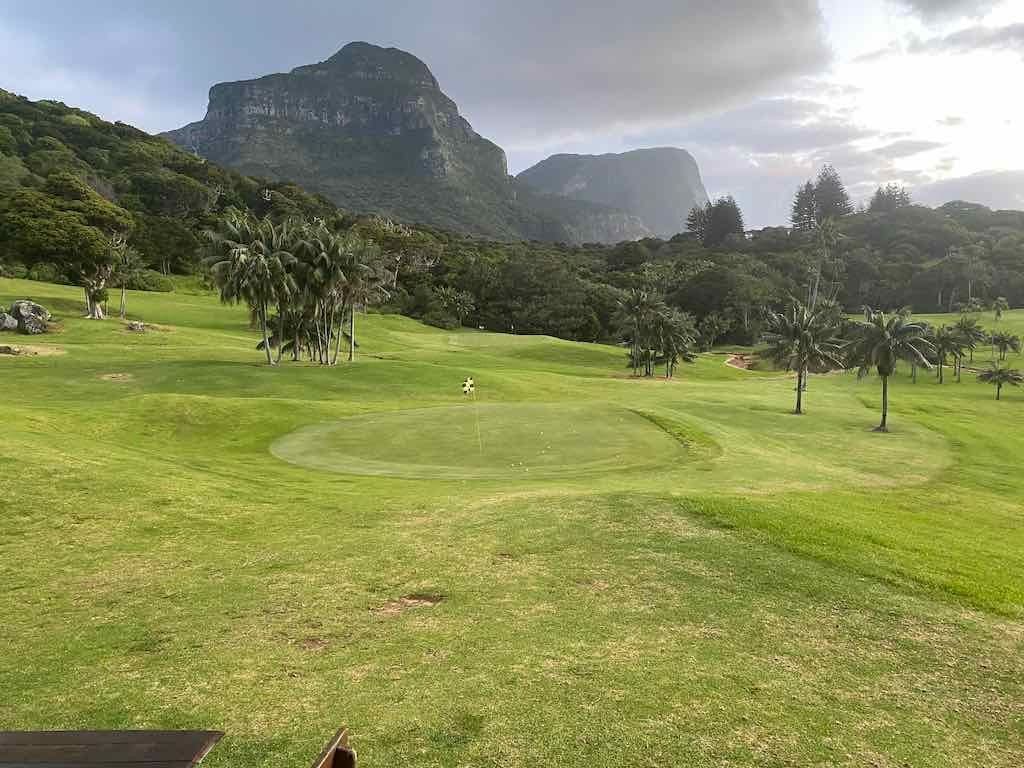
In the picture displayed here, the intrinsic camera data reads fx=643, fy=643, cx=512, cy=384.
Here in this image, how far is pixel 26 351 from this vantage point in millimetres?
50281

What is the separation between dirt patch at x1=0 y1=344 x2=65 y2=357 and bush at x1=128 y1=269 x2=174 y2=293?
1862 inches

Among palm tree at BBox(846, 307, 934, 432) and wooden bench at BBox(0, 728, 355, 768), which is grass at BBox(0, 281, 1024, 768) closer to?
wooden bench at BBox(0, 728, 355, 768)

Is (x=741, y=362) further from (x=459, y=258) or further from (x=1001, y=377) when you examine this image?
(x=459, y=258)

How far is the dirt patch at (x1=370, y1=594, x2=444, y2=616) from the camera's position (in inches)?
399

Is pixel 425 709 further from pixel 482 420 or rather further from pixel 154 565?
pixel 482 420

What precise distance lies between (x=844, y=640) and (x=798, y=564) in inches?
121

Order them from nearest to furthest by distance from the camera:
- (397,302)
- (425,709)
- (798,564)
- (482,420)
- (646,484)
A: (425,709), (798,564), (646,484), (482,420), (397,302)

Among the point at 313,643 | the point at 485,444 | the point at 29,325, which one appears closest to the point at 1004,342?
the point at 485,444

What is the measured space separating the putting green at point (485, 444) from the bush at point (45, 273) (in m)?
82.0

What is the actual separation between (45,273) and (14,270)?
11.2 feet

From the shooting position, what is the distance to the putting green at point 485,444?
23.4 m

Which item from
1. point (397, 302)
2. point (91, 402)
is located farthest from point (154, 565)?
point (397, 302)

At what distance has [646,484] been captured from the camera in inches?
791

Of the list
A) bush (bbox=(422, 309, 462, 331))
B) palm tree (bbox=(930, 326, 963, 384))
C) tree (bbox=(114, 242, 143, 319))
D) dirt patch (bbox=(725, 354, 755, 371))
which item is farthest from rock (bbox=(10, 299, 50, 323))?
palm tree (bbox=(930, 326, 963, 384))
